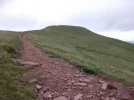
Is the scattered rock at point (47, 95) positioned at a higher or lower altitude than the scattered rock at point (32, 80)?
lower

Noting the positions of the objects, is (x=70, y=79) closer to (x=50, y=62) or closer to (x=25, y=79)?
(x=25, y=79)

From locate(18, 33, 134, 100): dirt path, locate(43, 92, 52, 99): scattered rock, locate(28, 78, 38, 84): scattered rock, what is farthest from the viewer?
locate(28, 78, 38, 84): scattered rock

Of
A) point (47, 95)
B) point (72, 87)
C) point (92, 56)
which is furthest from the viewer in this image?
point (92, 56)

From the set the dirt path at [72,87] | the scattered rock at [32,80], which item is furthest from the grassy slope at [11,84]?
the dirt path at [72,87]

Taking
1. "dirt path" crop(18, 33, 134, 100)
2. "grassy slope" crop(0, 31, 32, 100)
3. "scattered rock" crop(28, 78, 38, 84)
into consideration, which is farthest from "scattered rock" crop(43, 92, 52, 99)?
"scattered rock" crop(28, 78, 38, 84)

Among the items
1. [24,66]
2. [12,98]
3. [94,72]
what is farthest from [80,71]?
[12,98]

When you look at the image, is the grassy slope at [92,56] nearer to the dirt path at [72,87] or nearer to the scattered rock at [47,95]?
the dirt path at [72,87]

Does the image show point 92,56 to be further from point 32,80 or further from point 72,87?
point 32,80

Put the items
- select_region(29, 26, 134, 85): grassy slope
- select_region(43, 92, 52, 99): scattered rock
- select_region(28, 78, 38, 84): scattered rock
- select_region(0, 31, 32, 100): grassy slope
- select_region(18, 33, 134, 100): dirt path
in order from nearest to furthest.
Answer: select_region(0, 31, 32, 100): grassy slope
select_region(43, 92, 52, 99): scattered rock
select_region(18, 33, 134, 100): dirt path
select_region(28, 78, 38, 84): scattered rock
select_region(29, 26, 134, 85): grassy slope

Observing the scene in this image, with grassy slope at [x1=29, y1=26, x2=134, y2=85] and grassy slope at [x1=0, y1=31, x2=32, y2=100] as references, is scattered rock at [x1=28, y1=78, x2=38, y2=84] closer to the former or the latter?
grassy slope at [x1=0, y1=31, x2=32, y2=100]

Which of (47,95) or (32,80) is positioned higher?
(32,80)

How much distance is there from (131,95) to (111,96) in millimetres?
1513

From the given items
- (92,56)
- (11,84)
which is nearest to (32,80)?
(11,84)

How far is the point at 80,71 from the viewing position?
19.1 m
